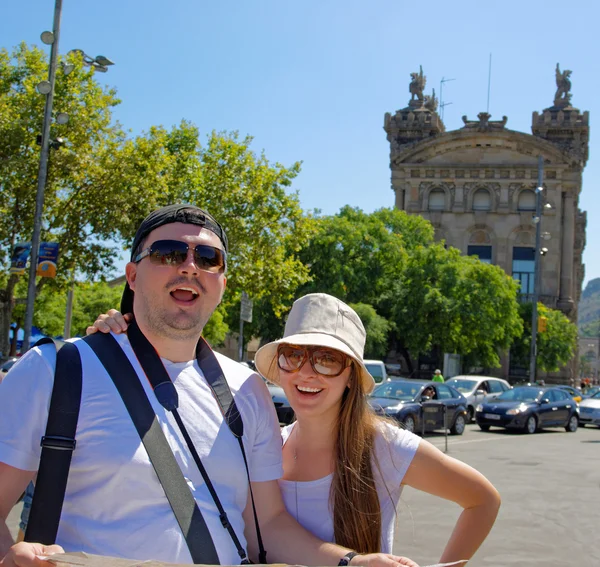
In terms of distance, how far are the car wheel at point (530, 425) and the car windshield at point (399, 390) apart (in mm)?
4765

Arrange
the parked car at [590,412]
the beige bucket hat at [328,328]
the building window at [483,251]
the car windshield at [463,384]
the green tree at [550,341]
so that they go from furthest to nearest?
the building window at [483,251], the green tree at [550,341], the parked car at [590,412], the car windshield at [463,384], the beige bucket hat at [328,328]

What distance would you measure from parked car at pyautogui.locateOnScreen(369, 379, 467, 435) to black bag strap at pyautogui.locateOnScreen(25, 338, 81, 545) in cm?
1678

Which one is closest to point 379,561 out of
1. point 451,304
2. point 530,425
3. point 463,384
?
point 530,425

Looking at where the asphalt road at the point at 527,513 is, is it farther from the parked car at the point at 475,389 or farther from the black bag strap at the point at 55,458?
the parked car at the point at 475,389

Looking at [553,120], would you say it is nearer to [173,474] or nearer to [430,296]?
[430,296]

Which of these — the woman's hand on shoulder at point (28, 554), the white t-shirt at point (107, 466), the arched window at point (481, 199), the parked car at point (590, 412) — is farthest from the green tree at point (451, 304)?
the woman's hand on shoulder at point (28, 554)

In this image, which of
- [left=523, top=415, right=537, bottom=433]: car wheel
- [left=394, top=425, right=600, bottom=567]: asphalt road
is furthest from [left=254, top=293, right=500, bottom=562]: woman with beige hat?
[left=523, top=415, right=537, bottom=433]: car wheel

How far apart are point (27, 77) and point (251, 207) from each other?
29.0 ft

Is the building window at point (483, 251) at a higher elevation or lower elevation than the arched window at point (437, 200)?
lower

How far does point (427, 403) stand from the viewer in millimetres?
20891

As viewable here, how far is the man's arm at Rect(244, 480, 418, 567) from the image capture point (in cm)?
297

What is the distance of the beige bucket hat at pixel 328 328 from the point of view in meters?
3.34

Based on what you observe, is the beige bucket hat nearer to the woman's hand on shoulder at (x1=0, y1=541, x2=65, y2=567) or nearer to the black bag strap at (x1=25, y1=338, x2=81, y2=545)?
the black bag strap at (x1=25, y1=338, x2=81, y2=545)

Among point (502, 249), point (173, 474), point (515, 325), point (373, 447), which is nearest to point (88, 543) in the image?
point (173, 474)
